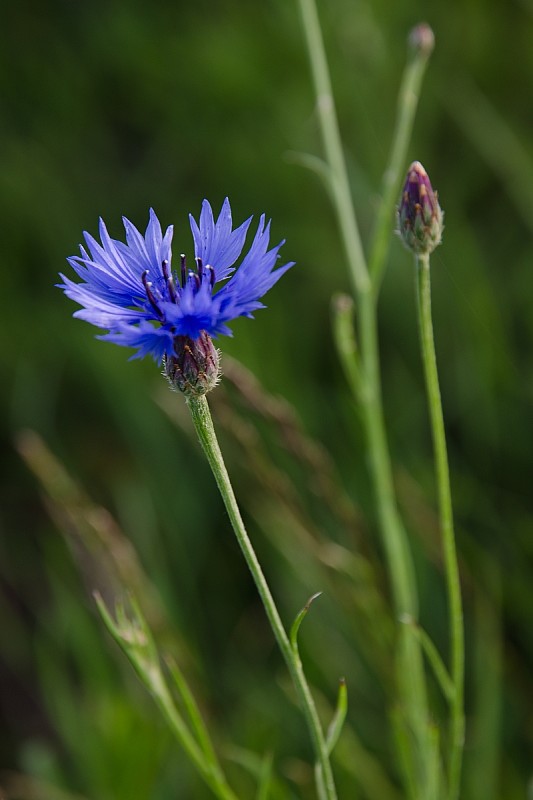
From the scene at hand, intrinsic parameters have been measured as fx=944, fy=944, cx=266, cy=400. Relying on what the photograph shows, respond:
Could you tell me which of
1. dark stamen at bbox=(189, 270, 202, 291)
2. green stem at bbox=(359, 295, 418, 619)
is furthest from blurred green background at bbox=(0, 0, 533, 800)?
dark stamen at bbox=(189, 270, 202, 291)

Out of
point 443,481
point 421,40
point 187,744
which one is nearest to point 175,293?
point 443,481

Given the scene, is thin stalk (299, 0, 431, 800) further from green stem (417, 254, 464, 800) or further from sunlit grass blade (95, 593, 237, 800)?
sunlit grass blade (95, 593, 237, 800)

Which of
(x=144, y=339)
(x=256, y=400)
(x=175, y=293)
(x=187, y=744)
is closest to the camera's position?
(x=144, y=339)

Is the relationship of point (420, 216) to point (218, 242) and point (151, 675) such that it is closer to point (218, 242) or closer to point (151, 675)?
point (218, 242)

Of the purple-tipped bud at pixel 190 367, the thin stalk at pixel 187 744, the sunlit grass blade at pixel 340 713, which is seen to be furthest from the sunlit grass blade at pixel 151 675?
the purple-tipped bud at pixel 190 367

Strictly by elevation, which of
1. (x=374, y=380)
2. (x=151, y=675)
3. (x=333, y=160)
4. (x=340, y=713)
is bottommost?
(x=340, y=713)

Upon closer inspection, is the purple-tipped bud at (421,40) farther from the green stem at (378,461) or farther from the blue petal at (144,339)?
the blue petal at (144,339)

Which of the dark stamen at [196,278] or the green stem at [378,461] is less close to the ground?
the dark stamen at [196,278]
